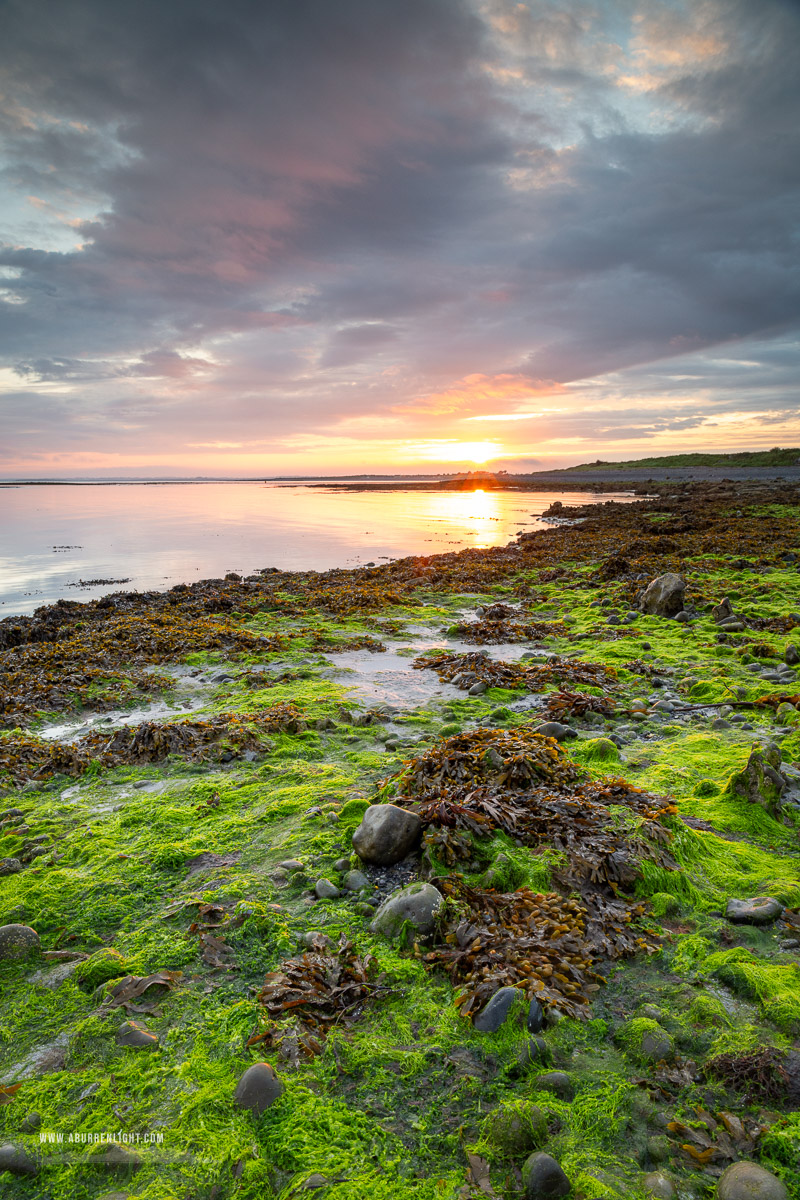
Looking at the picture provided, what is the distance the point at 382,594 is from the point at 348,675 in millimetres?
5039

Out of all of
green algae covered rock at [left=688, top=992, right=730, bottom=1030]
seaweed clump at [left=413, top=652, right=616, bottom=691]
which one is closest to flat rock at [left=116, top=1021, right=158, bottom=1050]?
green algae covered rock at [left=688, top=992, right=730, bottom=1030]

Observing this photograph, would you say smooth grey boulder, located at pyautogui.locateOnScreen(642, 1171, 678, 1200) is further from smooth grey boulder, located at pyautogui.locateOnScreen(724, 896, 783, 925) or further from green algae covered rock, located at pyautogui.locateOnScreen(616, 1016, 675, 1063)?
smooth grey boulder, located at pyautogui.locateOnScreen(724, 896, 783, 925)

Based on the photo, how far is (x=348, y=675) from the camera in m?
8.30

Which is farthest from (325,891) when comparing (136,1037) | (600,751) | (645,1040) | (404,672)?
(404,672)

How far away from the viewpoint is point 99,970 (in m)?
2.87

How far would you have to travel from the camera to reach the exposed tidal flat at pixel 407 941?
2.01m

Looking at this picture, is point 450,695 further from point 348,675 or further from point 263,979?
point 263,979

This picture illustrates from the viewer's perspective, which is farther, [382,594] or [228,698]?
[382,594]

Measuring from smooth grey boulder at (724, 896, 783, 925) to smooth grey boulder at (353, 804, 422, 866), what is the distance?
5.90 ft

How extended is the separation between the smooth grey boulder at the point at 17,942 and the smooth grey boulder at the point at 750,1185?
322 centimetres

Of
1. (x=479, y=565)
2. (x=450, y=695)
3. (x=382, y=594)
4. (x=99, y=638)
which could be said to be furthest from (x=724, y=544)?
(x=99, y=638)

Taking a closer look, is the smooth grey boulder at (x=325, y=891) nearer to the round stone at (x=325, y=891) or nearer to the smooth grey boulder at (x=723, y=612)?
the round stone at (x=325, y=891)

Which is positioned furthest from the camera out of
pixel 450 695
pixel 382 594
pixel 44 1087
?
pixel 382 594

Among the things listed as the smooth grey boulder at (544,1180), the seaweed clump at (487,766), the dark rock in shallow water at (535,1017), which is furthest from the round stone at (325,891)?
the smooth grey boulder at (544,1180)
